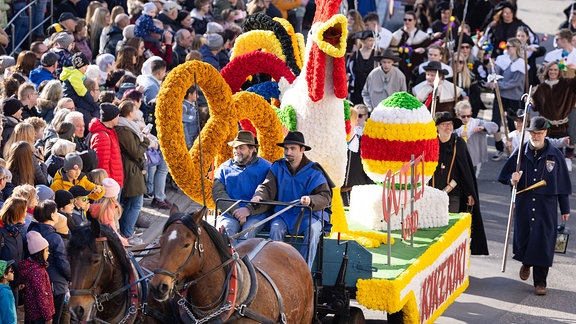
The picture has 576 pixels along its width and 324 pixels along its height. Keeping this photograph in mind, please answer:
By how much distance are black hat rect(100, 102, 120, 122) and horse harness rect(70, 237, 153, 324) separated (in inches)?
183

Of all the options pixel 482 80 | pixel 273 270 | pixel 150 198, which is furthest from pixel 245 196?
pixel 482 80

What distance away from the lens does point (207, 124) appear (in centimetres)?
1206

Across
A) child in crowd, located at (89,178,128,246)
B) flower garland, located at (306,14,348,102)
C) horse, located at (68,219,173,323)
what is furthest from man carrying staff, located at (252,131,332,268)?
horse, located at (68,219,173,323)

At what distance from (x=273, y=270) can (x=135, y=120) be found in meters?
5.37

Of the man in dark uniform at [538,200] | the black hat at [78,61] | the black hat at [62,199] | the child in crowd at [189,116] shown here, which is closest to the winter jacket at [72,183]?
the black hat at [62,199]

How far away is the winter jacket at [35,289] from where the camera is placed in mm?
10258

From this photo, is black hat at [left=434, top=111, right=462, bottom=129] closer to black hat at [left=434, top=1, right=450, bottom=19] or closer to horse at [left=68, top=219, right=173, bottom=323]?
horse at [left=68, top=219, right=173, bottom=323]

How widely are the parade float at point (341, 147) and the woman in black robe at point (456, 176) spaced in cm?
84

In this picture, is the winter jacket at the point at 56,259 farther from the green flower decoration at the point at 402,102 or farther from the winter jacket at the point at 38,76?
the winter jacket at the point at 38,76

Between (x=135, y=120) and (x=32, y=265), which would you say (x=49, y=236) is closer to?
(x=32, y=265)

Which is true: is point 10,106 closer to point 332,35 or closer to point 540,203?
point 332,35

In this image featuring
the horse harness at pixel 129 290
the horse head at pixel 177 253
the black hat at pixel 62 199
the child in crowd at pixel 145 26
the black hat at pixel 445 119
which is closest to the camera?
the horse head at pixel 177 253

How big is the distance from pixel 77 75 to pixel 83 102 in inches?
13.6

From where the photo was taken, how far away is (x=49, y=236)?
34.3 feet
